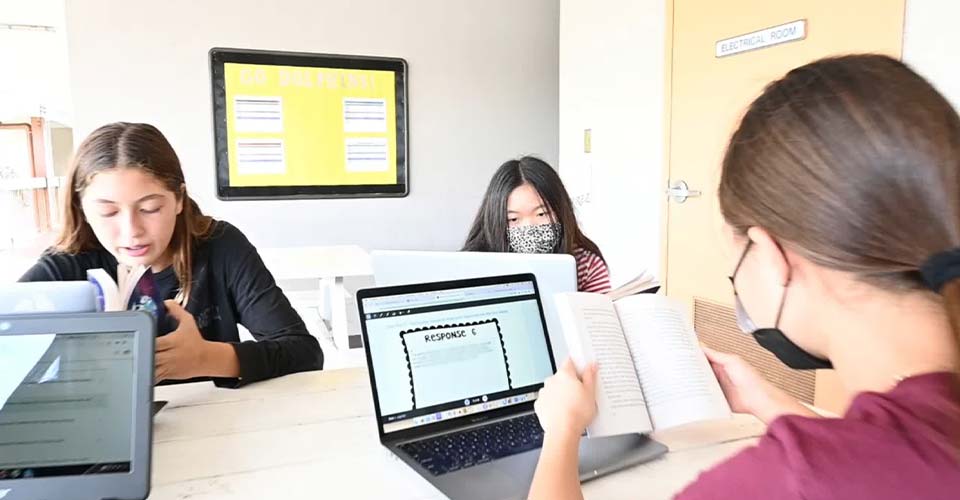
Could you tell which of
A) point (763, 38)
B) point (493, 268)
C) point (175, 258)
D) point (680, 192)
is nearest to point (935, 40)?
point (763, 38)

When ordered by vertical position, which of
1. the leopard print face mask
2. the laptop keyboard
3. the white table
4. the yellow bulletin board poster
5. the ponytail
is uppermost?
the yellow bulletin board poster

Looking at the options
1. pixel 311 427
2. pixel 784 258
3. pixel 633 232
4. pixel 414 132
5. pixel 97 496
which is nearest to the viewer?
pixel 784 258

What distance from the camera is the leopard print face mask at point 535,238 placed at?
182cm

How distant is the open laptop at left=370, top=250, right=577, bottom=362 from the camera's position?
1.27 metres

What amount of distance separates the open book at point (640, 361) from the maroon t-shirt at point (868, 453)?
1.08 ft

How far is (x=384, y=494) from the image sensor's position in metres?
0.92

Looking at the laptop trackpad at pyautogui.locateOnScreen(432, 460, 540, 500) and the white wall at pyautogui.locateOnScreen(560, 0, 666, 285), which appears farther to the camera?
the white wall at pyautogui.locateOnScreen(560, 0, 666, 285)

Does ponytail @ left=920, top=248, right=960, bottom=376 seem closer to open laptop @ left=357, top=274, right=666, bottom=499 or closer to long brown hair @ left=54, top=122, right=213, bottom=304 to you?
open laptop @ left=357, top=274, right=666, bottom=499

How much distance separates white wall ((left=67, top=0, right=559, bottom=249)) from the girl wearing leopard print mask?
2.09 m

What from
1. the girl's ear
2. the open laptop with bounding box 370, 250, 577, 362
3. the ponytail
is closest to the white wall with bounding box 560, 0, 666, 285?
the open laptop with bounding box 370, 250, 577, 362

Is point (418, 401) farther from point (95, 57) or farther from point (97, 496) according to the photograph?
point (95, 57)

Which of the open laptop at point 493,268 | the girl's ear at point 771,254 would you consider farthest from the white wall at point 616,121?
the girl's ear at point 771,254

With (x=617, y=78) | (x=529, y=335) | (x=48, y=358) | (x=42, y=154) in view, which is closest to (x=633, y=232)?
(x=617, y=78)

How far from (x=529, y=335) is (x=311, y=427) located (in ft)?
1.32
